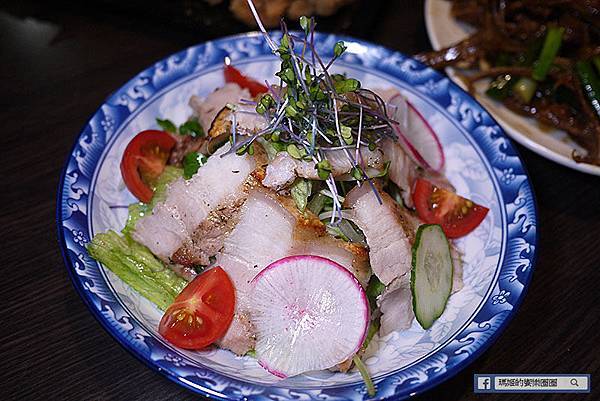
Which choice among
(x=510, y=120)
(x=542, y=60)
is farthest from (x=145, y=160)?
(x=542, y=60)

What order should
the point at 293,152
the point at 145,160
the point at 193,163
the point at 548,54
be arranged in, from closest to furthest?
1. the point at 293,152
2. the point at 193,163
3. the point at 145,160
4. the point at 548,54

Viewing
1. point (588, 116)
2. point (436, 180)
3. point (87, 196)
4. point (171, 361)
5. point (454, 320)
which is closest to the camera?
point (171, 361)

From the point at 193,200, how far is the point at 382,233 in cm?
72

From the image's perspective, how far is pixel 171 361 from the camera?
6.43 ft

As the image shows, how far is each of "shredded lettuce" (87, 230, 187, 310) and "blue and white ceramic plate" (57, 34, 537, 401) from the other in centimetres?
4

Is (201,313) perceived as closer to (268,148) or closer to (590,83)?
(268,148)

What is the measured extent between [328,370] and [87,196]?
1179 millimetres

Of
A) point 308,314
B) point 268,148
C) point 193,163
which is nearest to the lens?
point 308,314

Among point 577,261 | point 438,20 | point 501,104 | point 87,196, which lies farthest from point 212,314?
point 438,20

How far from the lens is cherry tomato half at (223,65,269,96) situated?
9.77 feet

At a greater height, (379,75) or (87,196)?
(379,75)

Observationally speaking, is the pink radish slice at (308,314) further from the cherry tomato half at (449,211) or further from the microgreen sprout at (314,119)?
the cherry tomato half at (449,211)

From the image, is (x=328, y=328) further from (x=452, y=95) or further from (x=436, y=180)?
(x=452, y=95)

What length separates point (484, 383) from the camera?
95.6 inches
